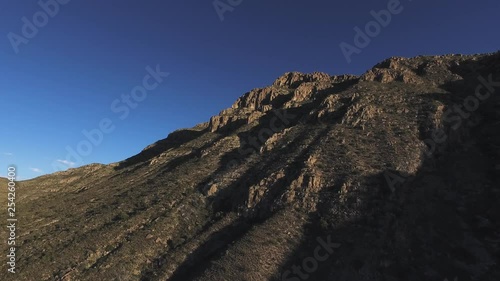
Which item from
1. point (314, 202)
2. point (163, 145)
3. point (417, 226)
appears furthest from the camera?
point (163, 145)

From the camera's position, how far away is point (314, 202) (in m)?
41.8

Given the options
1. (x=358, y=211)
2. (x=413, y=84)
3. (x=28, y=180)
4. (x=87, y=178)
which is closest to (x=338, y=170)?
(x=358, y=211)

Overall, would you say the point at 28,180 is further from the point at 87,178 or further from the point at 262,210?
the point at 262,210

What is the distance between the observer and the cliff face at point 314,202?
111 feet

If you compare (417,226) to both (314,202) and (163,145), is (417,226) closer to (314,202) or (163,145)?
(314,202)

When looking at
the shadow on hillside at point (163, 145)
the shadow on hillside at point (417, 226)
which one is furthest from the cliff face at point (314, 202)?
the shadow on hillside at point (163, 145)

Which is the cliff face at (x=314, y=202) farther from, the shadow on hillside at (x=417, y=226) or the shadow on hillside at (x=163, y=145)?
the shadow on hillside at (x=163, y=145)

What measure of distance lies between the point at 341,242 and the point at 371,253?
3.17 m

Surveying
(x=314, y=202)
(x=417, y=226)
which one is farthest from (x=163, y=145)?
(x=417, y=226)

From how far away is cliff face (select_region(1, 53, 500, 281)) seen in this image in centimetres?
3372

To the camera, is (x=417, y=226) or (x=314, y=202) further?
(x=314, y=202)

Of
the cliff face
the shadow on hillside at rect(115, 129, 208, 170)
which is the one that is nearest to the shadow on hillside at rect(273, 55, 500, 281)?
the cliff face

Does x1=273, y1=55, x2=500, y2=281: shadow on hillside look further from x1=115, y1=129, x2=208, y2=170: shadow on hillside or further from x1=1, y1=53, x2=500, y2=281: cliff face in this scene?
x1=115, y1=129, x2=208, y2=170: shadow on hillside

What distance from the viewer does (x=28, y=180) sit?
279ft
